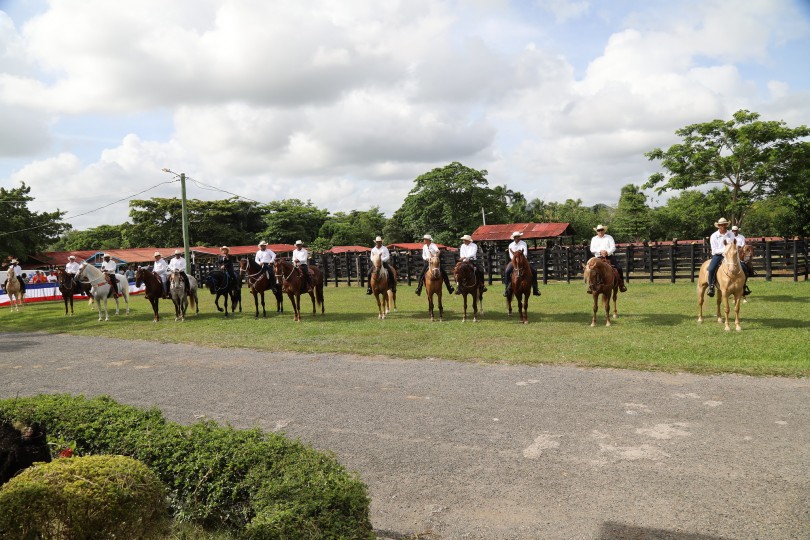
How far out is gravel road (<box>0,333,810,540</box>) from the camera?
4.07m

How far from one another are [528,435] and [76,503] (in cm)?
419

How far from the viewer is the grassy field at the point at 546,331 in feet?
30.9

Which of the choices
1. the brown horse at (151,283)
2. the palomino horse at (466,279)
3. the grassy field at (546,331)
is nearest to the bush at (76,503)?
the grassy field at (546,331)

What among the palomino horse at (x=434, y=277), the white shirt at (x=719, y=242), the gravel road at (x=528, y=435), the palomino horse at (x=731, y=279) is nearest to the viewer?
the gravel road at (x=528, y=435)

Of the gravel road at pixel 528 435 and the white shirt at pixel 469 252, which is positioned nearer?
the gravel road at pixel 528 435

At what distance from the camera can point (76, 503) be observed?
10.2ft

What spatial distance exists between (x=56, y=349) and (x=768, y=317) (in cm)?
1727

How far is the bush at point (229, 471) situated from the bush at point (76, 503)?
579 millimetres

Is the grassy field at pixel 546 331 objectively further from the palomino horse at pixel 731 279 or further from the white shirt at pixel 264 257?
the white shirt at pixel 264 257

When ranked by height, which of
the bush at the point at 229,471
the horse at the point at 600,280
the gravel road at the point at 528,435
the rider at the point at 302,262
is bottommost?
the gravel road at the point at 528,435

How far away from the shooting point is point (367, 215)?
3561 inches

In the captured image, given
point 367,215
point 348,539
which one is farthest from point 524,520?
point 367,215

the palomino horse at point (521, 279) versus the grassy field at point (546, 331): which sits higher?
the palomino horse at point (521, 279)

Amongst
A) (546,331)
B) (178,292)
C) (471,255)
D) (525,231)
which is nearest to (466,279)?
(471,255)
